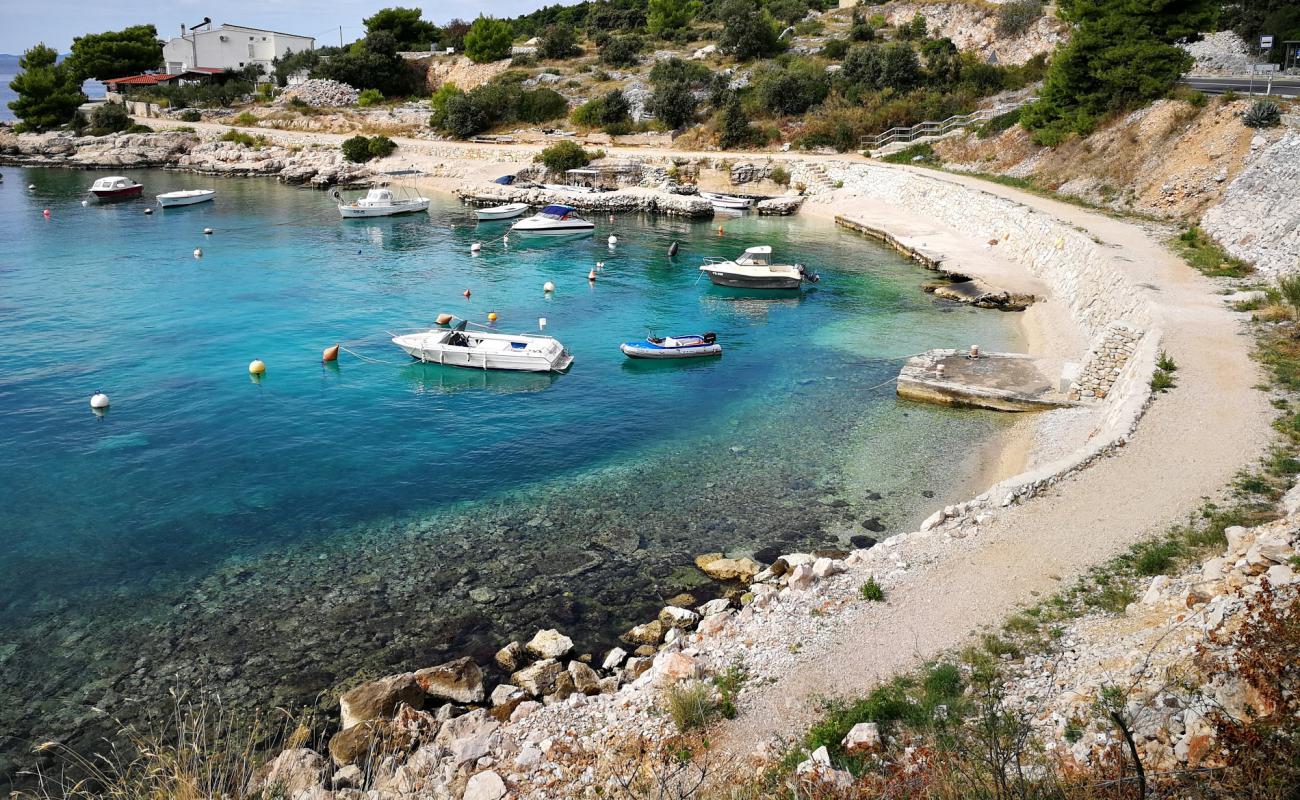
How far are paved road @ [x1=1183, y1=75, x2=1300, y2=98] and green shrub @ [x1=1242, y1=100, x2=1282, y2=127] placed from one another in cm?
521

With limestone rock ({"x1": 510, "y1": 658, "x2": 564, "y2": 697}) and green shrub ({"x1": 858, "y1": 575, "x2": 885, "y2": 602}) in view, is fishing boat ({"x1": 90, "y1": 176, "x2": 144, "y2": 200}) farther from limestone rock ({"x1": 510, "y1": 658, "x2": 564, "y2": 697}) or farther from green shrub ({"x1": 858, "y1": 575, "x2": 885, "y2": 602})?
green shrub ({"x1": 858, "y1": 575, "x2": 885, "y2": 602})

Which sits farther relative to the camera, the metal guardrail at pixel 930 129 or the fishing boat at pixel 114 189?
the fishing boat at pixel 114 189

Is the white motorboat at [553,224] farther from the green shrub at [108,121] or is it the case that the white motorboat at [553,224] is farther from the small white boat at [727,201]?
the green shrub at [108,121]

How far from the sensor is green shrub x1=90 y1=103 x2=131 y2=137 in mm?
90688

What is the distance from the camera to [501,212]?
56594 mm

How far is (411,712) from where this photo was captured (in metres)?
12.0

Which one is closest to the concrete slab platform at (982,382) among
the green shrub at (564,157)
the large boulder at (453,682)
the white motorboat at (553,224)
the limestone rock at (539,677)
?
the limestone rock at (539,677)

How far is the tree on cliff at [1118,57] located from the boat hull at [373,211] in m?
41.8

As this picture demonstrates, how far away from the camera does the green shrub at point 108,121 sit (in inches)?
3570

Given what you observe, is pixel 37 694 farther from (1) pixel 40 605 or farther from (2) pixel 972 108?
(2) pixel 972 108

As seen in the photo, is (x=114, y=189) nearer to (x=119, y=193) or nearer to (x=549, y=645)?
(x=119, y=193)

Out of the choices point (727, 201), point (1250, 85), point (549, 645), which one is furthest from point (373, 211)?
point (1250, 85)

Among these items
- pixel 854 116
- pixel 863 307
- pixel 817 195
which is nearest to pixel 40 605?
pixel 863 307

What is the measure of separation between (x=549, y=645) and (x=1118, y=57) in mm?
45228
